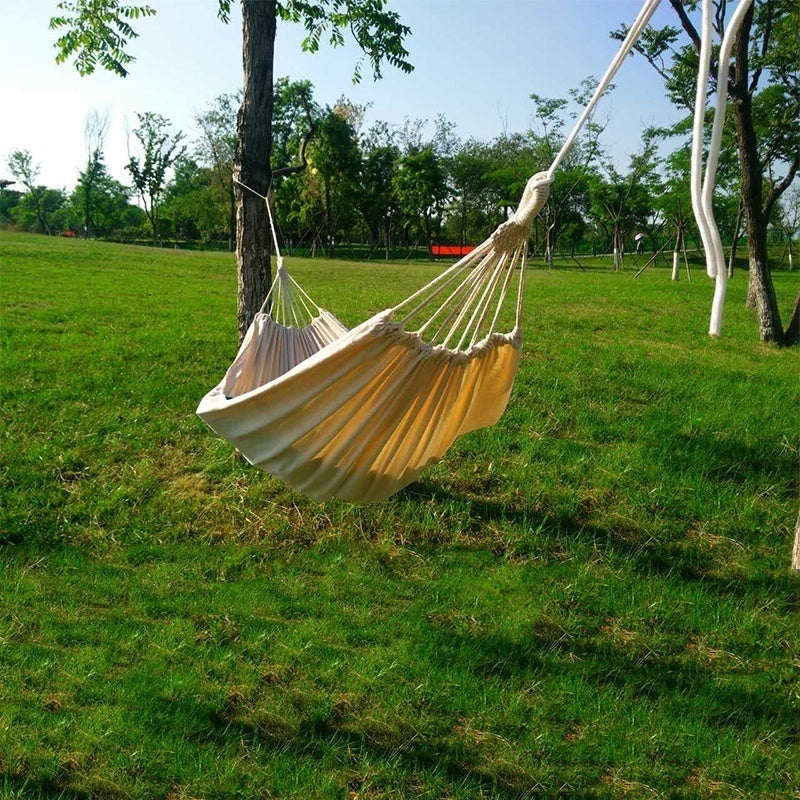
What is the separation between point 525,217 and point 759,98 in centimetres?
705

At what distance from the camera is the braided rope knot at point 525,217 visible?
1772 mm

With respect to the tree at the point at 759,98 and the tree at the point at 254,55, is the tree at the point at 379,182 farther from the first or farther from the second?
the tree at the point at 254,55

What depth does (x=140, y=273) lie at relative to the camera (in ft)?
29.3

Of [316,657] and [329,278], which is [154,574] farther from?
[329,278]

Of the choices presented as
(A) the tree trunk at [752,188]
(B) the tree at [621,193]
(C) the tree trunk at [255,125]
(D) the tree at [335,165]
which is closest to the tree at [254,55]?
(C) the tree trunk at [255,125]

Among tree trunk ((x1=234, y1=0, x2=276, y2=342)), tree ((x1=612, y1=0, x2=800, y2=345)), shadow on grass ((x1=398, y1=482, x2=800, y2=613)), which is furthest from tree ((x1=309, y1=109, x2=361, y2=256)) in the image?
shadow on grass ((x1=398, y1=482, x2=800, y2=613))

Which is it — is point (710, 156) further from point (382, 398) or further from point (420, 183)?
point (420, 183)

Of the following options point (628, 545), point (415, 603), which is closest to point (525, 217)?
point (415, 603)

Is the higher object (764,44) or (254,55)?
(764,44)

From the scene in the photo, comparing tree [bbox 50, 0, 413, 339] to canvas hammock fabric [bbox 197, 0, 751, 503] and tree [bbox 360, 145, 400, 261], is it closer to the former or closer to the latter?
canvas hammock fabric [bbox 197, 0, 751, 503]

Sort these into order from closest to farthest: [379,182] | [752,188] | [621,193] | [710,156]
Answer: [710,156] → [752,188] → [621,193] → [379,182]

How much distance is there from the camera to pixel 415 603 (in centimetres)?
221

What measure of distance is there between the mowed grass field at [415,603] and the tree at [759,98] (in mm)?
1738

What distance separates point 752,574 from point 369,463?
1.35 m
